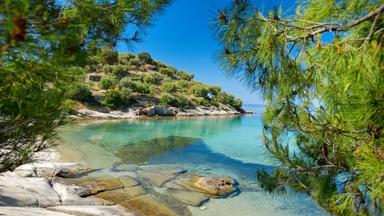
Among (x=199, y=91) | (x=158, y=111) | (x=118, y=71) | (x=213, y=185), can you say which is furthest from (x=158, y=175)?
(x=199, y=91)

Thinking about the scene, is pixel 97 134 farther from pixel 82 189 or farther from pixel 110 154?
pixel 82 189

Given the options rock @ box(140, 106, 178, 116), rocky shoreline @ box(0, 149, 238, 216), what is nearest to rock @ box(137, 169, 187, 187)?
rocky shoreline @ box(0, 149, 238, 216)

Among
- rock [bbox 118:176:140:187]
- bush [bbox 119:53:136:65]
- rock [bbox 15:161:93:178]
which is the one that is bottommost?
rock [bbox 118:176:140:187]

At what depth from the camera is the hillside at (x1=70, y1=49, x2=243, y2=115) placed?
3956 cm

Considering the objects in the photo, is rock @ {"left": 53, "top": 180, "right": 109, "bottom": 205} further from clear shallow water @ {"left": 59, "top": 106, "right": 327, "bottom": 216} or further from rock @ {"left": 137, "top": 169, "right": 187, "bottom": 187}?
rock @ {"left": 137, "top": 169, "right": 187, "bottom": 187}

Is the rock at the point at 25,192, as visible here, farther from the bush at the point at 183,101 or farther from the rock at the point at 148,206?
the bush at the point at 183,101

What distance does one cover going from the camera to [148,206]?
30.3ft

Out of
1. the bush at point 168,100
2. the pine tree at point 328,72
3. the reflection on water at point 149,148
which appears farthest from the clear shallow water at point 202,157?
the bush at point 168,100

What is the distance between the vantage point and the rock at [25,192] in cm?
736

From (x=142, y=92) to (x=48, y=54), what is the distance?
48068 millimetres

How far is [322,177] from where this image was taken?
402 cm

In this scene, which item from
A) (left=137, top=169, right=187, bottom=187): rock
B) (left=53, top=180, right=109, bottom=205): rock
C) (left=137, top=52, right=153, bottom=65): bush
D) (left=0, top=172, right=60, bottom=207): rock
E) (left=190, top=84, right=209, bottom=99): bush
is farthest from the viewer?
(left=137, top=52, right=153, bottom=65): bush

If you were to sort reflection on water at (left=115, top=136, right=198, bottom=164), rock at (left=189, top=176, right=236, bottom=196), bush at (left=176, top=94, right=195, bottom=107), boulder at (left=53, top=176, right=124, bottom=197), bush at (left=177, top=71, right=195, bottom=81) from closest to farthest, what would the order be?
boulder at (left=53, top=176, right=124, bottom=197), rock at (left=189, top=176, right=236, bottom=196), reflection on water at (left=115, top=136, right=198, bottom=164), bush at (left=176, top=94, right=195, bottom=107), bush at (left=177, top=71, right=195, bottom=81)

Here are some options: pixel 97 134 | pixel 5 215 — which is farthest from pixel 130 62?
pixel 5 215
